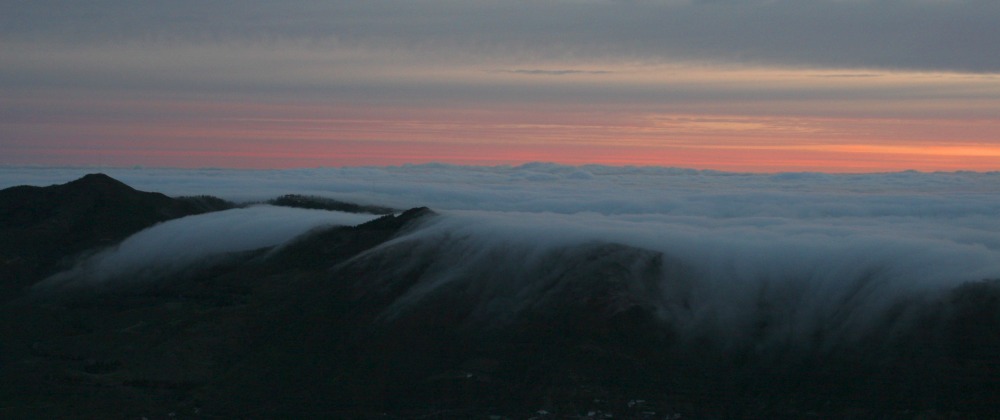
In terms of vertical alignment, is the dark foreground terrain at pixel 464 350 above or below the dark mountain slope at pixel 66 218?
below

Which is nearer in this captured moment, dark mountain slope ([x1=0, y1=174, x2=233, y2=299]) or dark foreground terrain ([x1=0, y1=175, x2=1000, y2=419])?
dark foreground terrain ([x1=0, y1=175, x2=1000, y2=419])

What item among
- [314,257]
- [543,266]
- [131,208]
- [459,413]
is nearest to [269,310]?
[314,257]

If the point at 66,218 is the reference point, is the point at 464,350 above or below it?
below

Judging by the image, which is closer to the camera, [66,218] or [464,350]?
[464,350]

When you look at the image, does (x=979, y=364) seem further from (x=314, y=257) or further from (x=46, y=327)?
(x=46, y=327)

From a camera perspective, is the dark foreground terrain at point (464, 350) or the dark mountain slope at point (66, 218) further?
the dark mountain slope at point (66, 218)
